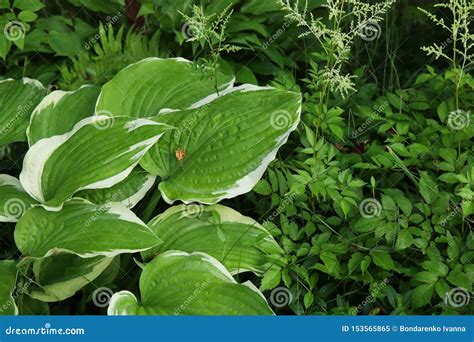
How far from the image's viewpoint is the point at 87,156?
288cm

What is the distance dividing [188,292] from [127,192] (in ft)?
1.47

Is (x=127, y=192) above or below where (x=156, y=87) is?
below

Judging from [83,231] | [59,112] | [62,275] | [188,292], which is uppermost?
[59,112]

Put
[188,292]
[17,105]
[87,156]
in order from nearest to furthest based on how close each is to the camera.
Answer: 1. [188,292]
2. [87,156]
3. [17,105]

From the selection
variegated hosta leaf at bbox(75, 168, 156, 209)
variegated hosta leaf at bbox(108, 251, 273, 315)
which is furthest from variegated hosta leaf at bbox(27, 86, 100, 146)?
variegated hosta leaf at bbox(108, 251, 273, 315)

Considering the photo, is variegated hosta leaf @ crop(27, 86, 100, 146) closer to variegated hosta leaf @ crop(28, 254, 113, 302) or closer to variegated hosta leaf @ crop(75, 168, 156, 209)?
variegated hosta leaf @ crop(75, 168, 156, 209)

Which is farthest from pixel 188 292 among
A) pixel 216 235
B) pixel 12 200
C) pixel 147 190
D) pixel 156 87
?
pixel 156 87

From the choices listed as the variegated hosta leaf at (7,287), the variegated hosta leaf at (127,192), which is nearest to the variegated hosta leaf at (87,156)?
the variegated hosta leaf at (127,192)

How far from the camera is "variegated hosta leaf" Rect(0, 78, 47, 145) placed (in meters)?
3.23

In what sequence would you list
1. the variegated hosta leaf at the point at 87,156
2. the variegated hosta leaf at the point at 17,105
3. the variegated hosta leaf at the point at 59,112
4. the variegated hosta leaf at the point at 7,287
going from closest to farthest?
the variegated hosta leaf at the point at 7,287 → the variegated hosta leaf at the point at 87,156 → the variegated hosta leaf at the point at 59,112 → the variegated hosta leaf at the point at 17,105

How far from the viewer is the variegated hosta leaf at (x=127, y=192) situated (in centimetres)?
293

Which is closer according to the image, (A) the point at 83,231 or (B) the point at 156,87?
(A) the point at 83,231

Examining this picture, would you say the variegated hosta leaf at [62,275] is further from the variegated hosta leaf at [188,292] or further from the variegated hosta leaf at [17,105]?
the variegated hosta leaf at [17,105]

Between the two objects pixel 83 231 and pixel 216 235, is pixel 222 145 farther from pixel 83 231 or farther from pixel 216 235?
pixel 83 231
